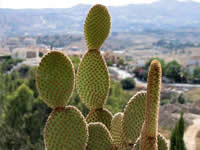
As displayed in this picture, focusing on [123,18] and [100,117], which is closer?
[100,117]

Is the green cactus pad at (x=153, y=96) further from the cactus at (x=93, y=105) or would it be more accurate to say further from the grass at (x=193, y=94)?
the grass at (x=193, y=94)

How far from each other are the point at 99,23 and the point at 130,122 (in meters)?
0.39

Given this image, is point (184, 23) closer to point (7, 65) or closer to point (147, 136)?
point (7, 65)

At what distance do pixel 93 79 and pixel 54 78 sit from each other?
244mm

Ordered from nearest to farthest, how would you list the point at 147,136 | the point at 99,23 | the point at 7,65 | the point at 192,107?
the point at 147,136 < the point at 99,23 < the point at 192,107 < the point at 7,65

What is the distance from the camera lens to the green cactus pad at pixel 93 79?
3.78 ft

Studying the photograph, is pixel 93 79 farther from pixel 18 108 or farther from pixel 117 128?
pixel 18 108

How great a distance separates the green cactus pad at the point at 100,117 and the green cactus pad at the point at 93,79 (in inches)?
1.1

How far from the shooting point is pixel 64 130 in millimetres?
924

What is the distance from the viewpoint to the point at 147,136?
80cm

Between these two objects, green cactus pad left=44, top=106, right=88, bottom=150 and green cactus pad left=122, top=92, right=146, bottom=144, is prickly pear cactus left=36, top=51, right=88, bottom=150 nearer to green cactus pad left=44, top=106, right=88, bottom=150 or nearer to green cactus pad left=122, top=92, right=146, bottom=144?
green cactus pad left=44, top=106, right=88, bottom=150

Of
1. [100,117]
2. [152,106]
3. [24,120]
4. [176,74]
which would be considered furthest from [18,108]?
[176,74]

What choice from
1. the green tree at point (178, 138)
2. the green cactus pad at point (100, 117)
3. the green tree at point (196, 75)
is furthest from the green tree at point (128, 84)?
A: the green cactus pad at point (100, 117)

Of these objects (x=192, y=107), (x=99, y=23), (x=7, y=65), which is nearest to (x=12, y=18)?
(x=7, y=65)
